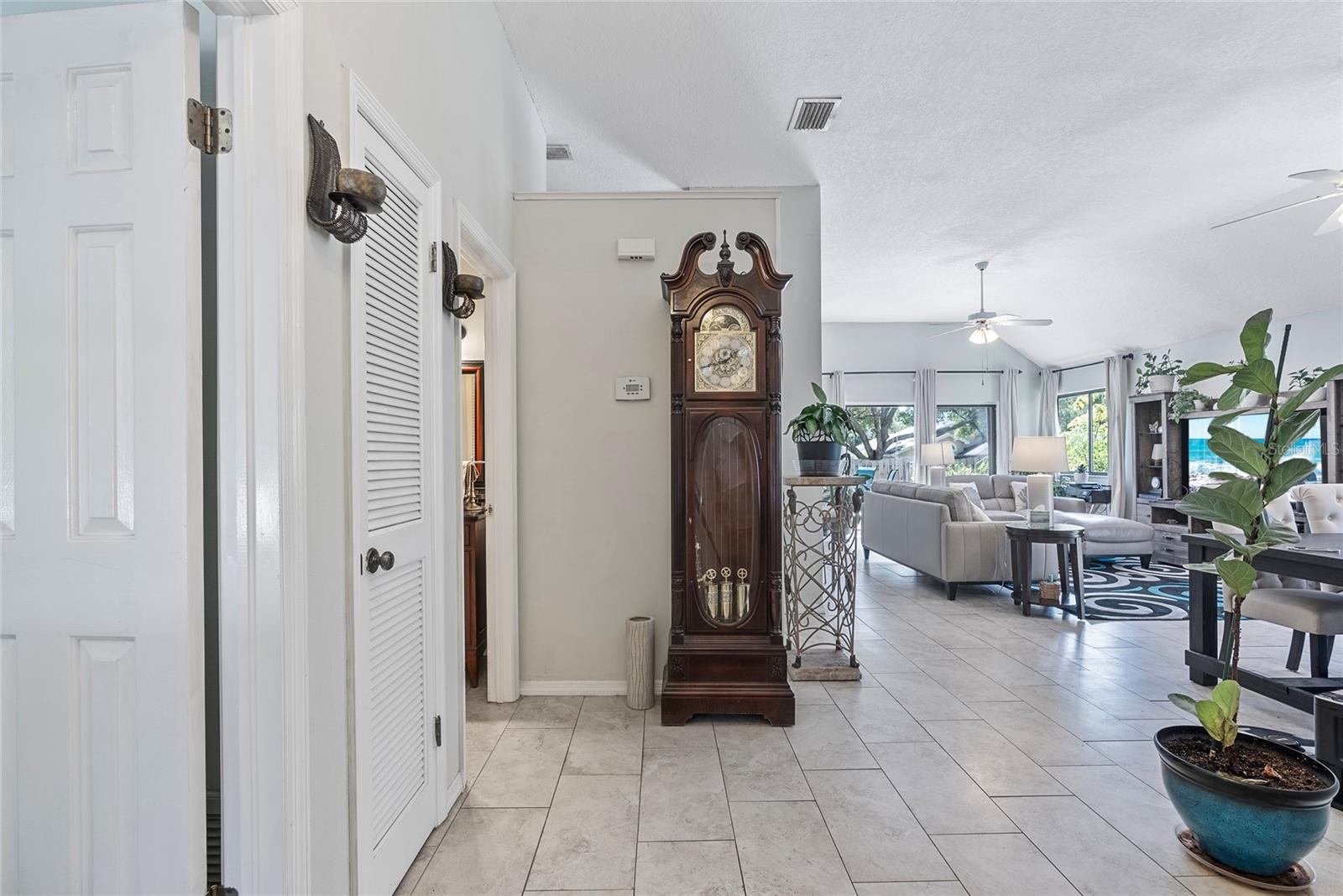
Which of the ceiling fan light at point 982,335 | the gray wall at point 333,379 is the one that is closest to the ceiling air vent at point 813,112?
the gray wall at point 333,379

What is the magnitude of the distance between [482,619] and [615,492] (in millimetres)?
1108

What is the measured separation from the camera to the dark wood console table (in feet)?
8.64

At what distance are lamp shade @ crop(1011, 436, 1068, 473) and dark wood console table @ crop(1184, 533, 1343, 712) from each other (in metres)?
1.49

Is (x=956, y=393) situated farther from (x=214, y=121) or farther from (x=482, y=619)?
(x=214, y=121)

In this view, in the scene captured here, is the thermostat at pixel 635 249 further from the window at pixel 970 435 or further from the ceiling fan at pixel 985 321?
the window at pixel 970 435

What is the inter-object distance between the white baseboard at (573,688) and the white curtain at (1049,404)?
8305 millimetres

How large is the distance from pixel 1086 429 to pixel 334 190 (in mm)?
10172

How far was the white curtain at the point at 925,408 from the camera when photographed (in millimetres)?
9297

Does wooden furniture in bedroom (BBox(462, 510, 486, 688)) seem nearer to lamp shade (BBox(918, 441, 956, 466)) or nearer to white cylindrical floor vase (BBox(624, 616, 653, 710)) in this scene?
white cylindrical floor vase (BBox(624, 616, 653, 710))

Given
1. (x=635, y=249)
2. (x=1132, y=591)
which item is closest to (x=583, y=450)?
(x=635, y=249)

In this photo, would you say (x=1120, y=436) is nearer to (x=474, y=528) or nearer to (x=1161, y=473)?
(x=1161, y=473)

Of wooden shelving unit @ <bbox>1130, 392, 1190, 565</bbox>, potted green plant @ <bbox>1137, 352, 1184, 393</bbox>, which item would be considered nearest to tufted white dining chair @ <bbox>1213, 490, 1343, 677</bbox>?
wooden shelving unit @ <bbox>1130, 392, 1190, 565</bbox>

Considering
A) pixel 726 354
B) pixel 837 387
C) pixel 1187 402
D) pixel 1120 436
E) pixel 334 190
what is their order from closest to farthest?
pixel 334 190
pixel 726 354
pixel 1187 402
pixel 1120 436
pixel 837 387

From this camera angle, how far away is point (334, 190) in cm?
139
